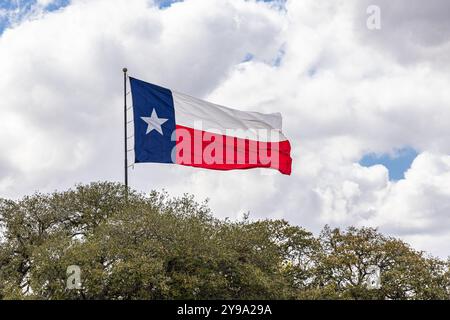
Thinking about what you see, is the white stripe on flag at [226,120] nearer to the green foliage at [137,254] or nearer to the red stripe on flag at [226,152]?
the red stripe on flag at [226,152]

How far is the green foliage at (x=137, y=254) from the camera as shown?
30.4 m

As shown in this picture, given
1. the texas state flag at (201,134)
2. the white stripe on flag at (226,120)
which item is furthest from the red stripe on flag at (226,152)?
the white stripe on flag at (226,120)

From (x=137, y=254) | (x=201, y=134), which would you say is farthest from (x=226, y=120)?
(x=137, y=254)

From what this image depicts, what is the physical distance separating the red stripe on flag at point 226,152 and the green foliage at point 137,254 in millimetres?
3522

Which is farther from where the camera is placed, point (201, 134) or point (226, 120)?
point (226, 120)

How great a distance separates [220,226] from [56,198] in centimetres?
1047

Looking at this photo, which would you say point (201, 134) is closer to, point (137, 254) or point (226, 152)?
point (226, 152)

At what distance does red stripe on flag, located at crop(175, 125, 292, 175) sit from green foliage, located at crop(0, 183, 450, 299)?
11.6 feet

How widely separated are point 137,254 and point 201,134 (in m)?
6.31

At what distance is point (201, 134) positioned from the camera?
106 ft

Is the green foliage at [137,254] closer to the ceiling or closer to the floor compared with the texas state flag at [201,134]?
closer to the floor

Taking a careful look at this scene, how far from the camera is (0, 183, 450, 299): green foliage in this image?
3044 cm
